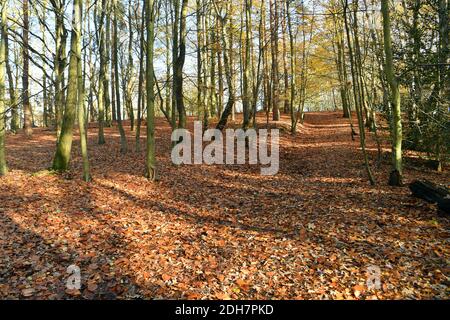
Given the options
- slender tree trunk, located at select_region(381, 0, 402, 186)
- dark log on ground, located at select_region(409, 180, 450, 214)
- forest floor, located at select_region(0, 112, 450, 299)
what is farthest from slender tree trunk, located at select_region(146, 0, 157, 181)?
dark log on ground, located at select_region(409, 180, 450, 214)

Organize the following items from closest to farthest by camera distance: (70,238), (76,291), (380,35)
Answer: (76,291)
(70,238)
(380,35)

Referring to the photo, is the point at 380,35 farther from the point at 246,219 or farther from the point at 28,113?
the point at 28,113

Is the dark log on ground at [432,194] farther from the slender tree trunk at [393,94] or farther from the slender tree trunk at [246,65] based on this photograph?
the slender tree trunk at [246,65]

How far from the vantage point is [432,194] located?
7777 mm

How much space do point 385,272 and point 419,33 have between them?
365 inches

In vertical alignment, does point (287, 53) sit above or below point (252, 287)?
above

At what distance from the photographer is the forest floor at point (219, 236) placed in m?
5.01

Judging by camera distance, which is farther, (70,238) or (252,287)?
(70,238)

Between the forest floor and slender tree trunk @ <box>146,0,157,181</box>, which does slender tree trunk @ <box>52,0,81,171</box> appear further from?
slender tree trunk @ <box>146,0,157,181</box>

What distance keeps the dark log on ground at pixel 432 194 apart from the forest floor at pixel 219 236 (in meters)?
0.23

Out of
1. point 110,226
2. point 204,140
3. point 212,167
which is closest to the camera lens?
point 110,226

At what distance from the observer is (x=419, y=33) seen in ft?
35.2

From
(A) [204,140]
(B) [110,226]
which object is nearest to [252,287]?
(B) [110,226]
